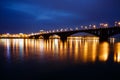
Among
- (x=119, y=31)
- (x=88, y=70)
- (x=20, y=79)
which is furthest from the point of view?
(x=119, y=31)

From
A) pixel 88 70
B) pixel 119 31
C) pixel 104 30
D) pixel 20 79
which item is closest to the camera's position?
pixel 20 79

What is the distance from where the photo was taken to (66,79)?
18141 millimetres

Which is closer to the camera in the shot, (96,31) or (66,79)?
(66,79)

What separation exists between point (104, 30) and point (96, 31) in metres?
6.25

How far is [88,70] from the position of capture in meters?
22.3

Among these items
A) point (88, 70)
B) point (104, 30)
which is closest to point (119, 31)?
point (104, 30)

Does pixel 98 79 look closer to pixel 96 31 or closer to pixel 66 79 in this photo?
pixel 66 79

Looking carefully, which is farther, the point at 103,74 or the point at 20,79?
the point at 103,74

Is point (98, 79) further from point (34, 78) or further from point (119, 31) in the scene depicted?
point (119, 31)

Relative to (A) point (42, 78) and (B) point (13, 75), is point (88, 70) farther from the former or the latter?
(B) point (13, 75)

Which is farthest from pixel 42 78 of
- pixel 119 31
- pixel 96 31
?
pixel 96 31

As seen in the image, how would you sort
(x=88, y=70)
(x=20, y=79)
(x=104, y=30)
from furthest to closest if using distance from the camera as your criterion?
(x=104, y=30), (x=88, y=70), (x=20, y=79)

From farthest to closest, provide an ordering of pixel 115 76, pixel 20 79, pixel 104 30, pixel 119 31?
pixel 104 30 < pixel 119 31 < pixel 115 76 < pixel 20 79

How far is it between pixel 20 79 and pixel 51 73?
10.8 ft
